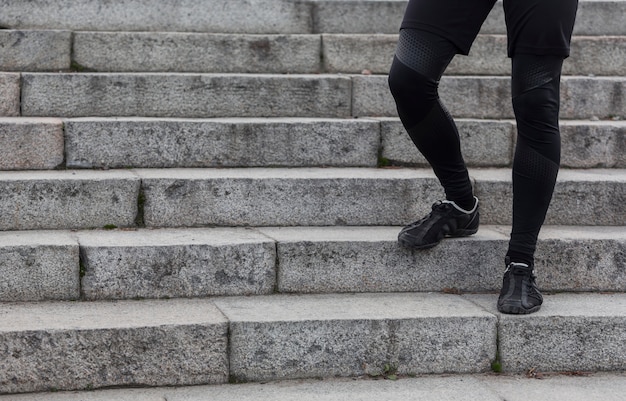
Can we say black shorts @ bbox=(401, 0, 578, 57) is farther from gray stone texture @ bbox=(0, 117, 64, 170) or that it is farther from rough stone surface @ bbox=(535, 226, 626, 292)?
gray stone texture @ bbox=(0, 117, 64, 170)

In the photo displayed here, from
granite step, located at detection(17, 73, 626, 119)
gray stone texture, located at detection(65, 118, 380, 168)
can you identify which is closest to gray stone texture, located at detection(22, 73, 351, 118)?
granite step, located at detection(17, 73, 626, 119)

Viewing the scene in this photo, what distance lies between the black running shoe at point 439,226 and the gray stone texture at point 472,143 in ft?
2.68

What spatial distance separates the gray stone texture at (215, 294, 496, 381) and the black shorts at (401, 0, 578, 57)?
1022 mm

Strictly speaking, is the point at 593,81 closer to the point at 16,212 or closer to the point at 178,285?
the point at 178,285

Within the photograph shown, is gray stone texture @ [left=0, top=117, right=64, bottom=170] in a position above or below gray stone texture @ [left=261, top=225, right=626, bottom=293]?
above

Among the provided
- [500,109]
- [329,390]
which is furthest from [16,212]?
[500,109]

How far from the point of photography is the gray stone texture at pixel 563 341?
3.72 metres

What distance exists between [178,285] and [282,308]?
1.41 ft

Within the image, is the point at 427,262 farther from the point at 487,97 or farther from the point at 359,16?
the point at 359,16

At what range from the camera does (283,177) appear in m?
4.37

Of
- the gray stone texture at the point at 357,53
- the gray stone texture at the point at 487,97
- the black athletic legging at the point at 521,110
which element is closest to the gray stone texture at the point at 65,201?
the black athletic legging at the point at 521,110

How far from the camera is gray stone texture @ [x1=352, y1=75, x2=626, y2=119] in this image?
17.5ft

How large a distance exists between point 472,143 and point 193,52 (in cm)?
165

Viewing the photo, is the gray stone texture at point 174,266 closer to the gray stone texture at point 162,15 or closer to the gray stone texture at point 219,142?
the gray stone texture at point 219,142
